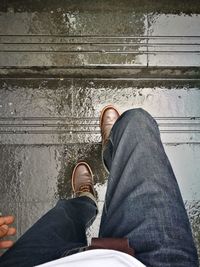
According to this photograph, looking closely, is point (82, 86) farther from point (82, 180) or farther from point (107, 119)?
point (82, 180)

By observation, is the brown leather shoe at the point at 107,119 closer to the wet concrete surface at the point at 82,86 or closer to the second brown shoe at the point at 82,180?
the wet concrete surface at the point at 82,86

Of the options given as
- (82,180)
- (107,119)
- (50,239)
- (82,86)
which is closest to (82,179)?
(82,180)

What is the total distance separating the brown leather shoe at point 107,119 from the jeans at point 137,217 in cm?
59

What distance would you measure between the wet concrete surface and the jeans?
824 mm

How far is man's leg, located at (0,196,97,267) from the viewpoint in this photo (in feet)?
4.80

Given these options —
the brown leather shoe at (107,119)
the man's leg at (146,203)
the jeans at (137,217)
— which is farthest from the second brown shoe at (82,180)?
the man's leg at (146,203)

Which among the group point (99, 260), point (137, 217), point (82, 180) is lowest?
point (99, 260)

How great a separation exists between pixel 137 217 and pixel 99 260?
392 millimetres

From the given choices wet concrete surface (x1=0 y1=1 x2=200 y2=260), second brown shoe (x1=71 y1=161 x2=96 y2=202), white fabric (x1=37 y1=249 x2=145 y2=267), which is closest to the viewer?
white fabric (x1=37 y1=249 x2=145 y2=267)

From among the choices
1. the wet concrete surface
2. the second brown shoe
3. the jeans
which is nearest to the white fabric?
the jeans

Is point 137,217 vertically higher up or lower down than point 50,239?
higher up

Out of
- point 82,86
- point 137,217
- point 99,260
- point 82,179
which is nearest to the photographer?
point 99,260

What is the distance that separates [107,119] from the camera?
2.69 m

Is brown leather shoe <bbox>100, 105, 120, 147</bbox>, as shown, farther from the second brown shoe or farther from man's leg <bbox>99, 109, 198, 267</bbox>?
man's leg <bbox>99, 109, 198, 267</bbox>
